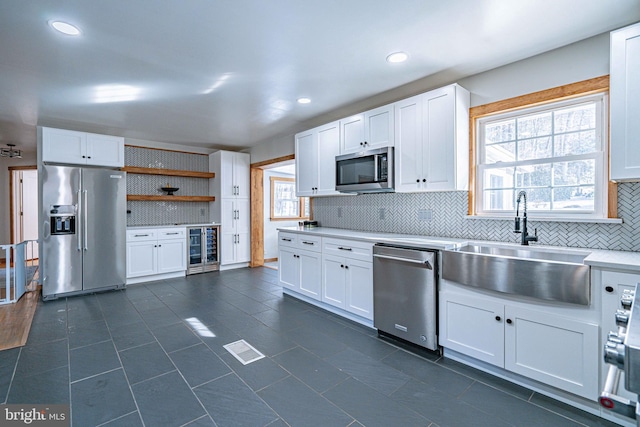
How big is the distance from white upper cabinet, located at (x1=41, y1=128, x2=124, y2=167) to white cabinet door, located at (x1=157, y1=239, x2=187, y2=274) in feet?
4.68

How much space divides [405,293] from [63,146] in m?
4.87

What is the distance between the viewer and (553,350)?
1.90 m

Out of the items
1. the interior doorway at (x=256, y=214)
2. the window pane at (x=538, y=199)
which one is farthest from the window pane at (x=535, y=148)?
the interior doorway at (x=256, y=214)

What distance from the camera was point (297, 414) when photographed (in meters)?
1.80

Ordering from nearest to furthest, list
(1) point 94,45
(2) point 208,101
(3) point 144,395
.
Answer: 1. (3) point 144,395
2. (1) point 94,45
3. (2) point 208,101

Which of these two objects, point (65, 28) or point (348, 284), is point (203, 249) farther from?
point (65, 28)

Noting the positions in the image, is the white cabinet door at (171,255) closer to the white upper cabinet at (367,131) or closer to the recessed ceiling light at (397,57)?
the white upper cabinet at (367,131)

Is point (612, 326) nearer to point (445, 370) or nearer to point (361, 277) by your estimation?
point (445, 370)

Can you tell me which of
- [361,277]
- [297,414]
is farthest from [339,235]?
[297,414]

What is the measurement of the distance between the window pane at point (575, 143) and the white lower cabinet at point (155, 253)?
5211 mm

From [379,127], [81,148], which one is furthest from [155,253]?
[379,127]

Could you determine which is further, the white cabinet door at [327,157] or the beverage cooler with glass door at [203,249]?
the beverage cooler with glass door at [203,249]

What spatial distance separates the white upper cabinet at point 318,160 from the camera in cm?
382

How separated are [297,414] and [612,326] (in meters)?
1.84
